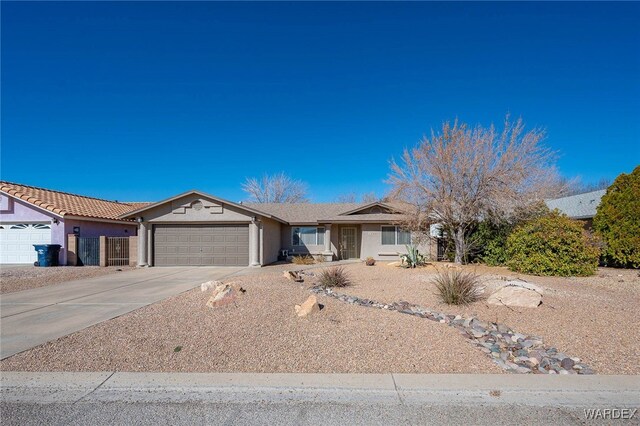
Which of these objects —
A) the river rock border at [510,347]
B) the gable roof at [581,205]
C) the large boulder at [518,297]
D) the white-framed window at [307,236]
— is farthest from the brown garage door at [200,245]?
the gable roof at [581,205]

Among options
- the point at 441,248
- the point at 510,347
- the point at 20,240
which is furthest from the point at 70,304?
the point at 441,248

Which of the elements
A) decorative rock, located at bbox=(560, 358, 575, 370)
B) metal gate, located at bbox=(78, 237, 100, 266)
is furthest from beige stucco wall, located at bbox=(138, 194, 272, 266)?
decorative rock, located at bbox=(560, 358, 575, 370)

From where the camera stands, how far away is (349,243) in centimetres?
2288

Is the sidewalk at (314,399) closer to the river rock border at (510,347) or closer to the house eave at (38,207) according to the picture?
the river rock border at (510,347)

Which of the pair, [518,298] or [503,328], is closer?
[503,328]

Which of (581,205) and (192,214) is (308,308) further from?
(581,205)

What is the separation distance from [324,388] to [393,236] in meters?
18.2

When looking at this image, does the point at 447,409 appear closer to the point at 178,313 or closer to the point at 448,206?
the point at 178,313

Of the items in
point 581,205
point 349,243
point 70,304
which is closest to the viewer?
point 70,304

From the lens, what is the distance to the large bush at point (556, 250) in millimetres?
12328

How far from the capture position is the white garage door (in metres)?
18.8

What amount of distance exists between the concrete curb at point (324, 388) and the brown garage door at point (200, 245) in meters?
14.1

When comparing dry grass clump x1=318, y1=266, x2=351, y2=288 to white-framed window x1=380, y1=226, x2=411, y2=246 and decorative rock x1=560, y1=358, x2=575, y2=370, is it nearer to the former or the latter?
decorative rock x1=560, y1=358, x2=575, y2=370

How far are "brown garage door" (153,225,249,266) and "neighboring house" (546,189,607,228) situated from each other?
61.2 ft
